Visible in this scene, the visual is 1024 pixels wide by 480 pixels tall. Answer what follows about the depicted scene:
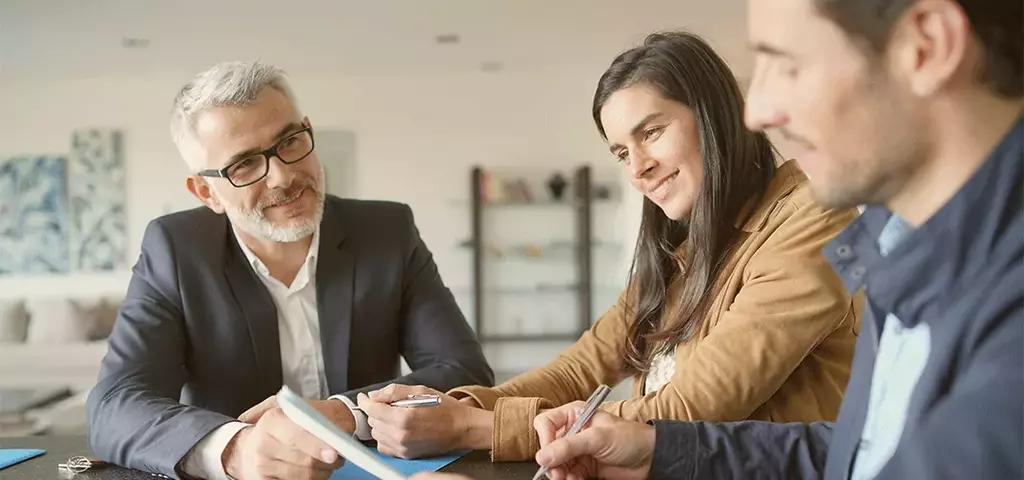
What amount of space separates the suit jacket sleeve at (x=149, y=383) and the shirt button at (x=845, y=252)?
2.72ft

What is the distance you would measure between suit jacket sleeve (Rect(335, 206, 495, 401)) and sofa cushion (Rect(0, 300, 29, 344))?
16.8 ft

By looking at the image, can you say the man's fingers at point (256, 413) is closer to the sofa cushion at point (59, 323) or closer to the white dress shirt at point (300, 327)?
the white dress shirt at point (300, 327)

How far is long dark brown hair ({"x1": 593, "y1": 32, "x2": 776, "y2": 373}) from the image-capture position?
1199mm

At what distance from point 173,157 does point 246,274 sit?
4.95m

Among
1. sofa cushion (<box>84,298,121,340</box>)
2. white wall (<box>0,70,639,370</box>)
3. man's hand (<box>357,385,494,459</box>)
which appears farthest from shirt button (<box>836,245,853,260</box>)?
sofa cushion (<box>84,298,121,340</box>)

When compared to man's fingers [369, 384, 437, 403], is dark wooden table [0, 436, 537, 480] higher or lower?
lower

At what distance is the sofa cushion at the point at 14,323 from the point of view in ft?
18.3

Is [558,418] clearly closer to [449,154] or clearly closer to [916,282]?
[916,282]

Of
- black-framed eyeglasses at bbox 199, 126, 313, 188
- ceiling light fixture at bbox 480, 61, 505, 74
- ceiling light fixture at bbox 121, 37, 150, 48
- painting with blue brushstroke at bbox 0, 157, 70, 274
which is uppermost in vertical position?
ceiling light fixture at bbox 121, 37, 150, 48

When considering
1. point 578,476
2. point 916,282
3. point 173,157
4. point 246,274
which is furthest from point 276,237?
point 173,157

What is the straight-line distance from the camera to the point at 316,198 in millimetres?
1569

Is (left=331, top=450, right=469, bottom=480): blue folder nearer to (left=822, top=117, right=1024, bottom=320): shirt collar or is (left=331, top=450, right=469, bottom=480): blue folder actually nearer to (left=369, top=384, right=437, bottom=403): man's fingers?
(left=369, top=384, right=437, bottom=403): man's fingers

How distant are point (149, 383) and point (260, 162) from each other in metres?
0.44

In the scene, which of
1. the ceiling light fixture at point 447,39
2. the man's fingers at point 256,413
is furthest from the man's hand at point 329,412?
the ceiling light fixture at point 447,39
